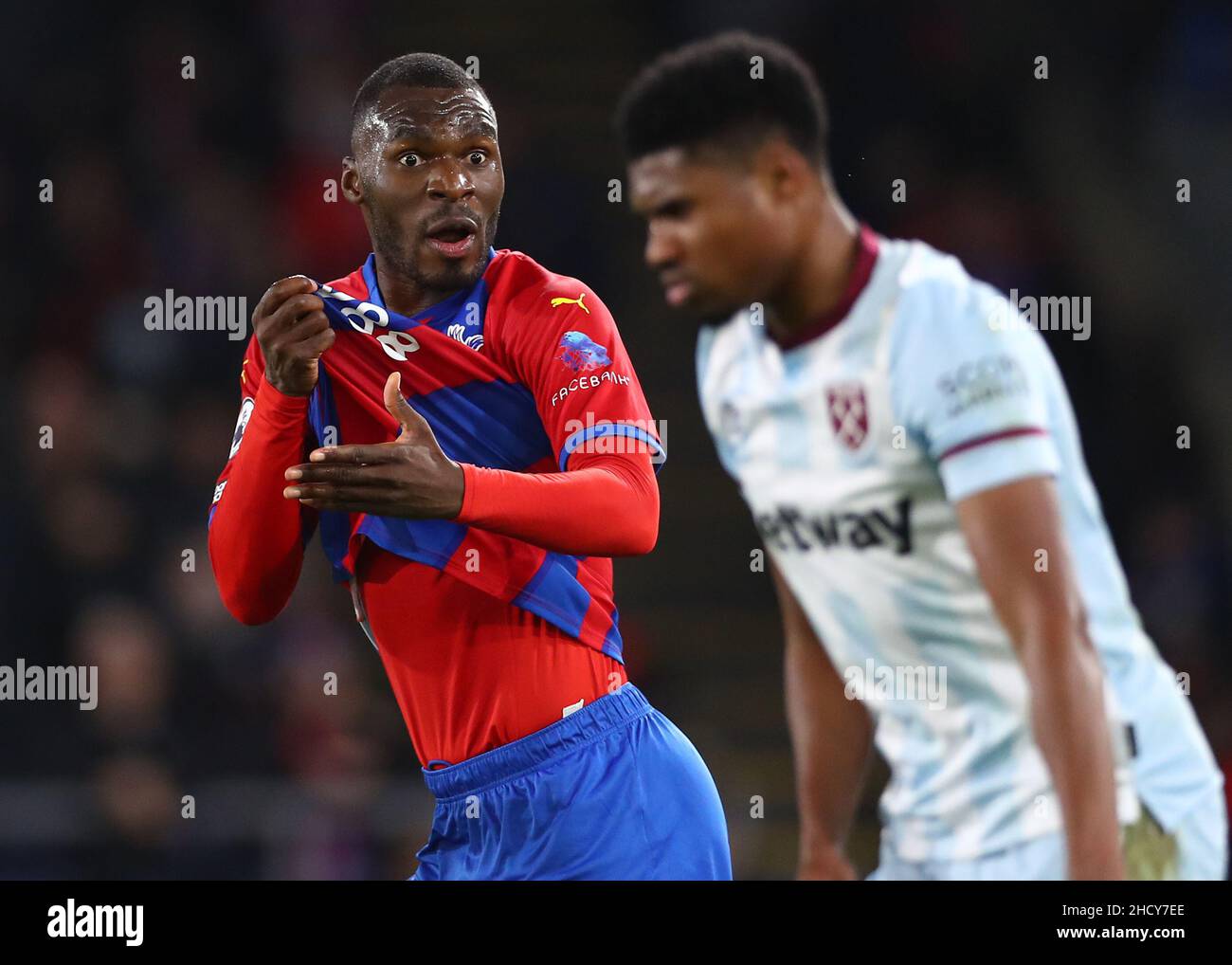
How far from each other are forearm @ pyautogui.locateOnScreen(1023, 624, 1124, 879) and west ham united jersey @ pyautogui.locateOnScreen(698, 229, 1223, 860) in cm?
7

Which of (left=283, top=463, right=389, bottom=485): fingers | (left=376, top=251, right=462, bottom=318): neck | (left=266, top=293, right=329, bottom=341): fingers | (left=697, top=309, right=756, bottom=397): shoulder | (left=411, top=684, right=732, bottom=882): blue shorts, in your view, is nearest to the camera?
(left=283, top=463, right=389, bottom=485): fingers

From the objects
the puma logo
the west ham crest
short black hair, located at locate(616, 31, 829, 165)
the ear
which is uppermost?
short black hair, located at locate(616, 31, 829, 165)

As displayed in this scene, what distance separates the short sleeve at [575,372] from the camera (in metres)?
2.46

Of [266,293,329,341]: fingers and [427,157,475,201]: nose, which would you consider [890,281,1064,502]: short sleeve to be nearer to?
[427,157,475,201]: nose

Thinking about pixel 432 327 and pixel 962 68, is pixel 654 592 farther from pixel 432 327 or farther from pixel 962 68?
pixel 432 327

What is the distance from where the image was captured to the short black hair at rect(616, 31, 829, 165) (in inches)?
105

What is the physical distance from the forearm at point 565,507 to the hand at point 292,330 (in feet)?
1.00

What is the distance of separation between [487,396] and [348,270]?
2.29 meters

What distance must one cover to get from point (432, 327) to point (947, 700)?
1.01m

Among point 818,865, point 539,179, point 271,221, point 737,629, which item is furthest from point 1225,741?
point 271,221

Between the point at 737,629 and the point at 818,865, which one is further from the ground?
the point at 737,629

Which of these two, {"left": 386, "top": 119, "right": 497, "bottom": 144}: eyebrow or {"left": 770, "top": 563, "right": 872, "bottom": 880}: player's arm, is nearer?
{"left": 386, "top": 119, "right": 497, "bottom": 144}: eyebrow

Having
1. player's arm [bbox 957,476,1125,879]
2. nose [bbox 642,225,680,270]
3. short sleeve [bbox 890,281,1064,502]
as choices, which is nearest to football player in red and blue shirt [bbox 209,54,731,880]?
nose [bbox 642,225,680,270]
